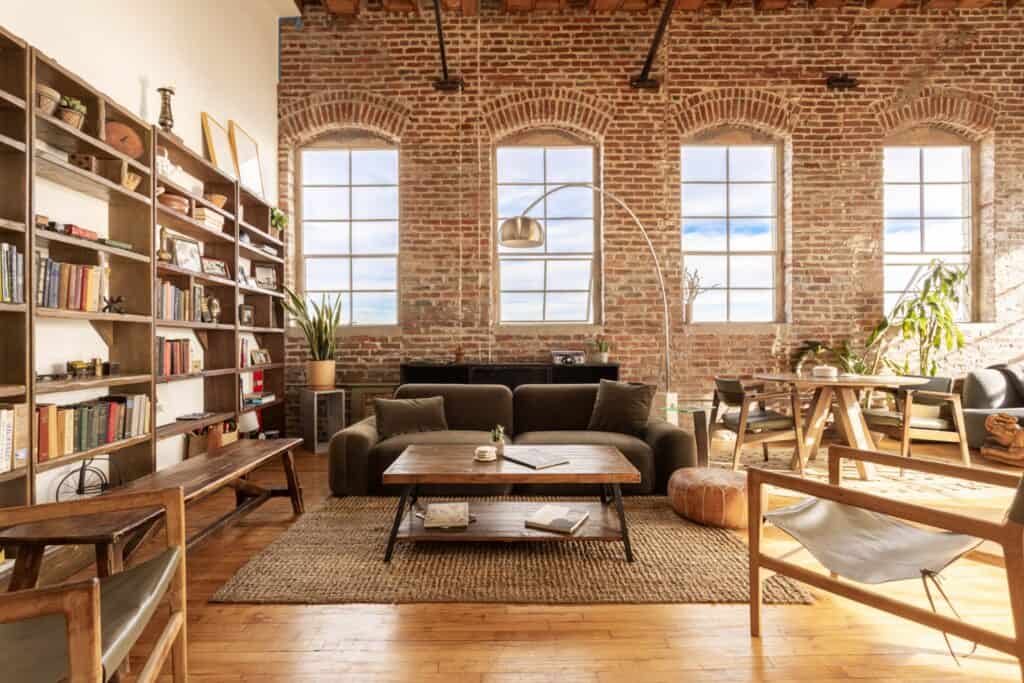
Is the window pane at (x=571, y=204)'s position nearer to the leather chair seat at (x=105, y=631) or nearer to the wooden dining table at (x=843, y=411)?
the wooden dining table at (x=843, y=411)

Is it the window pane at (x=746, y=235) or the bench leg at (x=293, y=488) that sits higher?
the window pane at (x=746, y=235)

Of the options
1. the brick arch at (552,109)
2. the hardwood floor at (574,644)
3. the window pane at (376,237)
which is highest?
the brick arch at (552,109)

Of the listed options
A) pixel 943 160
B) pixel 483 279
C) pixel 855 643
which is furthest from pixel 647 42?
pixel 855 643

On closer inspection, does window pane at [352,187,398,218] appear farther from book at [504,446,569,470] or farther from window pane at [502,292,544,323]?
book at [504,446,569,470]

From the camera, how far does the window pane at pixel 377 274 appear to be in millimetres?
6323

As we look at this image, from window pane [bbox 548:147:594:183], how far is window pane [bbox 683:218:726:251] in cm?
125

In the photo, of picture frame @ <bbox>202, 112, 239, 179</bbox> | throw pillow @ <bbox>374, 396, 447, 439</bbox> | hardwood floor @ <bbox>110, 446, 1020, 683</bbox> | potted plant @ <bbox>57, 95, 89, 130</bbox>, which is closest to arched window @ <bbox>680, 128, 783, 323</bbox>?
throw pillow @ <bbox>374, 396, 447, 439</bbox>

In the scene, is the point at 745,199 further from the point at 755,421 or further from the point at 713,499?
the point at 713,499

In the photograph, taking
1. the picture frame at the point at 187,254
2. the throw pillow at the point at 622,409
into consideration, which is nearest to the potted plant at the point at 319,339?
the picture frame at the point at 187,254

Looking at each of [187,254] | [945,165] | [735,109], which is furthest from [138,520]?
[945,165]

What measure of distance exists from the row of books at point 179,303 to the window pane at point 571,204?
367 cm

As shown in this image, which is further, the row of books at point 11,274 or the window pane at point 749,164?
the window pane at point 749,164

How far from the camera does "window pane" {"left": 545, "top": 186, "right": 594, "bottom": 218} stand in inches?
251

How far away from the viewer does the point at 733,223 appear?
6.41 metres
